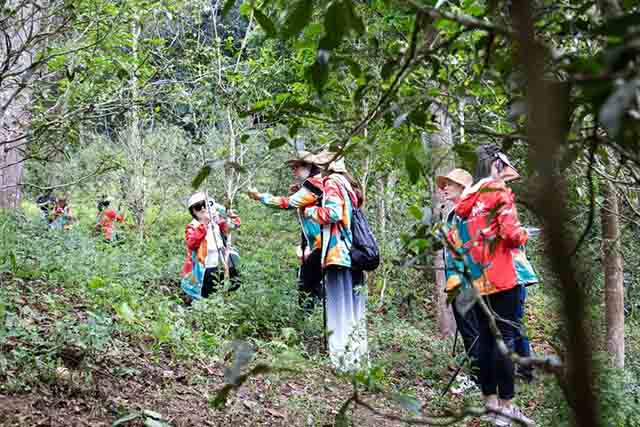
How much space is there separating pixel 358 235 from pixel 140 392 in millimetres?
2616

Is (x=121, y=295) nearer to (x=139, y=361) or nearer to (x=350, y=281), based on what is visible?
(x=139, y=361)

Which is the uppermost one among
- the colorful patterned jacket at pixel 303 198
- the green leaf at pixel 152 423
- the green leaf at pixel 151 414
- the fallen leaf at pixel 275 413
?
the colorful patterned jacket at pixel 303 198

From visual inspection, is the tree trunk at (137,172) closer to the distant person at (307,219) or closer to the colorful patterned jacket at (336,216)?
the distant person at (307,219)

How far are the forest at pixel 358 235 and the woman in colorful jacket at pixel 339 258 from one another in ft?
0.07

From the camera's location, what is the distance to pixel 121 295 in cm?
549

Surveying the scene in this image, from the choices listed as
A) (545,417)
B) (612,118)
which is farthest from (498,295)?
(612,118)

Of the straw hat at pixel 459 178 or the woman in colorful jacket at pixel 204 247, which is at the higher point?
the straw hat at pixel 459 178

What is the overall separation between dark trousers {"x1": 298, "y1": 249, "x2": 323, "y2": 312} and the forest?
1.1 inches

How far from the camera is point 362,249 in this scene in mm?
5945

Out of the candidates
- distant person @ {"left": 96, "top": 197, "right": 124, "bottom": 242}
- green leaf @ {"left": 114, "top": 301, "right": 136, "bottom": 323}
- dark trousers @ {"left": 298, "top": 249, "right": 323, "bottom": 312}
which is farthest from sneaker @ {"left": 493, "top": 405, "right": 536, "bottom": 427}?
distant person @ {"left": 96, "top": 197, "right": 124, "bottom": 242}

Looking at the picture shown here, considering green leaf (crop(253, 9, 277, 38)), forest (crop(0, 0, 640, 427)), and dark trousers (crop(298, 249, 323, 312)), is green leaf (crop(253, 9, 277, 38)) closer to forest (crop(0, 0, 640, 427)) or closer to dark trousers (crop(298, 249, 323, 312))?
forest (crop(0, 0, 640, 427))

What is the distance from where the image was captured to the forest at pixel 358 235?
88 cm

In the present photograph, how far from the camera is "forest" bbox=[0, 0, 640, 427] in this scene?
880 millimetres

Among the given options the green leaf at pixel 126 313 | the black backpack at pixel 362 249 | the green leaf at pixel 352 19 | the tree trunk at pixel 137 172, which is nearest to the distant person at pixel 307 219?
the black backpack at pixel 362 249
